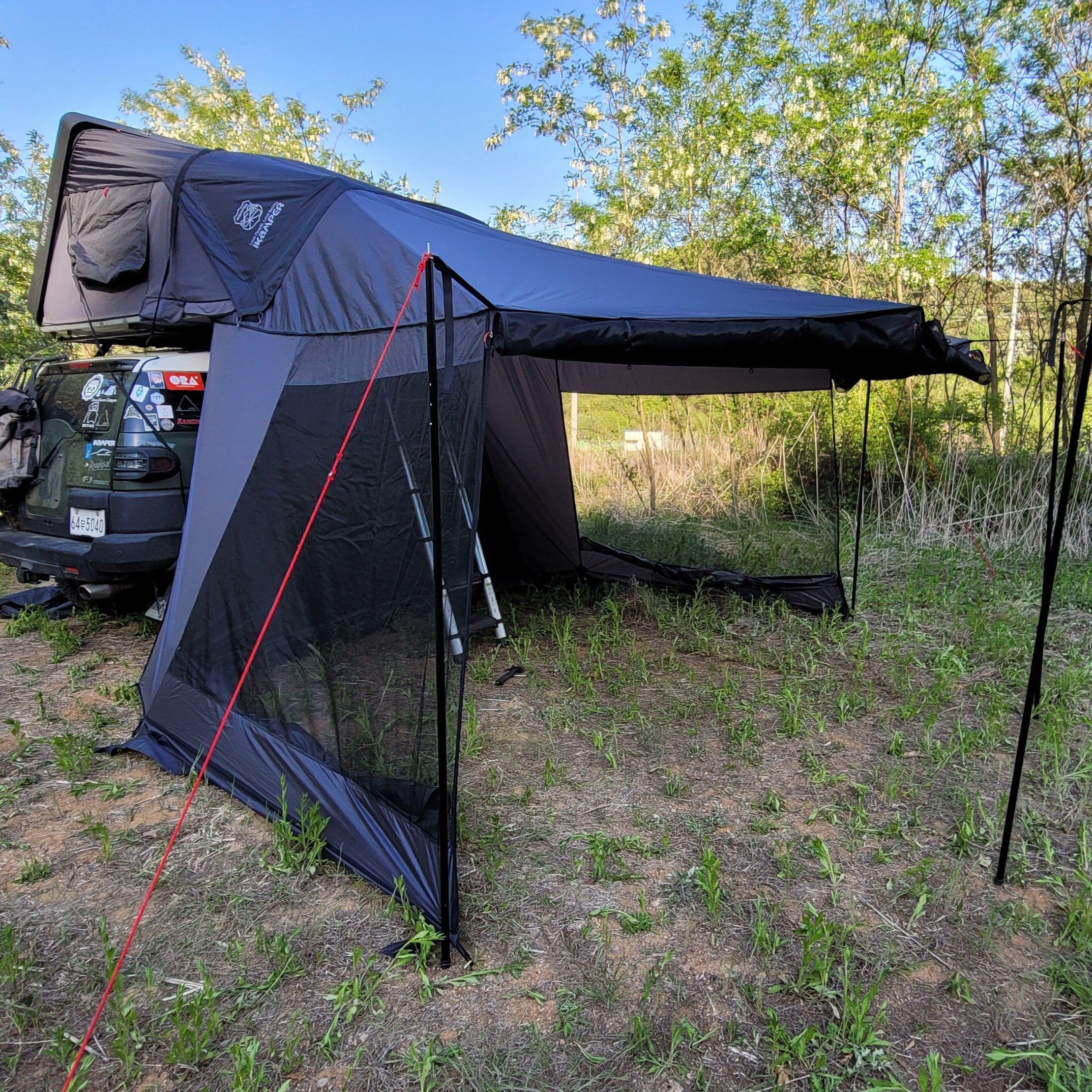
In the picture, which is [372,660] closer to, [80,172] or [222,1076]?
[222,1076]

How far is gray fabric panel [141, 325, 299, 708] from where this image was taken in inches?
108

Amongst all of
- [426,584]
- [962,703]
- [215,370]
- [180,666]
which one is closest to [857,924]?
[426,584]

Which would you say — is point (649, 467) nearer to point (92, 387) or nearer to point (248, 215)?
point (248, 215)

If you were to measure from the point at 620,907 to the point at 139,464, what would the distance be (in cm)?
285

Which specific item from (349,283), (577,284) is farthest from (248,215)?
(577,284)

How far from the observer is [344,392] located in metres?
2.42

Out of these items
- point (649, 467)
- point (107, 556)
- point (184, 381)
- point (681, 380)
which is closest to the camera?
point (107, 556)

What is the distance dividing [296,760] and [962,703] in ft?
9.37

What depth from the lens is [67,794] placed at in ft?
9.02

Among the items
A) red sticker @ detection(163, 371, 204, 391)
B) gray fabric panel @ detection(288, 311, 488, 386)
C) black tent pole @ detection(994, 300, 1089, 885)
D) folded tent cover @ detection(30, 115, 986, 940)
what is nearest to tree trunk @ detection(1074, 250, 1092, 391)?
folded tent cover @ detection(30, 115, 986, 940)

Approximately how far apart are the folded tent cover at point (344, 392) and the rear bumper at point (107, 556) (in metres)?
0.65

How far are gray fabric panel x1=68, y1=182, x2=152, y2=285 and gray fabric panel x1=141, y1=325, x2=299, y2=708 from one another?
915 millimetres

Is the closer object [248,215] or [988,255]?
[248,215]

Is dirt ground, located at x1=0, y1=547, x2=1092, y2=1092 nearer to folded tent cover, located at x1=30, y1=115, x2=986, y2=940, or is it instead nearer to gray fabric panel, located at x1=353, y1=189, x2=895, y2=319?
folded tent cover, located at x1=30, y1=115, x2=986, y2=940
